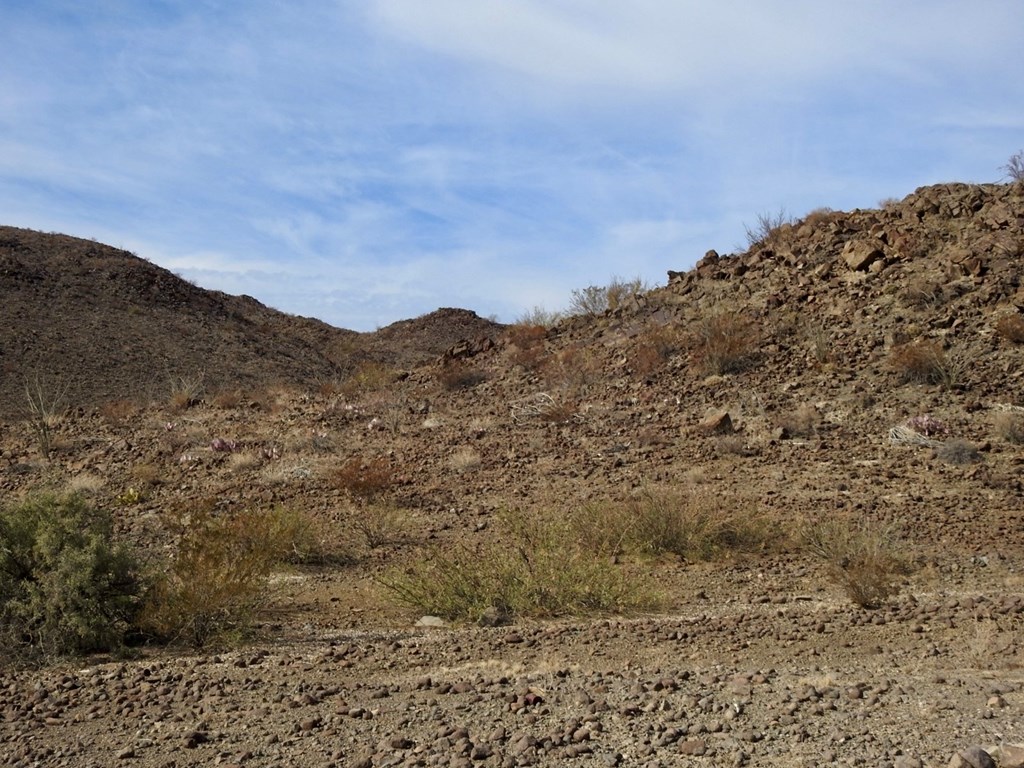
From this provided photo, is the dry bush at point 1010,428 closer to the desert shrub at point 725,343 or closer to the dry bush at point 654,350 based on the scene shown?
the desert shrub at point 725,343

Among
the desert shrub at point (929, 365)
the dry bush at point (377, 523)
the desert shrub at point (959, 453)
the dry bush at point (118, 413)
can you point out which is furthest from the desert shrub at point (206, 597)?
the dry bush at point (118, 413)

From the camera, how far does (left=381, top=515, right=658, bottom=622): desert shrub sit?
8.14m

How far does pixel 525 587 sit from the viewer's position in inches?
322

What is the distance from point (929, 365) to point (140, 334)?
3029 centimetres

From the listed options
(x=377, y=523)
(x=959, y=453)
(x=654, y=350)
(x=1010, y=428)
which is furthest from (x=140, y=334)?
(x=1010, y=428)

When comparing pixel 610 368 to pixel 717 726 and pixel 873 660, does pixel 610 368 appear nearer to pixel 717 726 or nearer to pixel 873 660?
pixel 873 660

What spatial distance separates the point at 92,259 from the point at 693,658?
141 ft

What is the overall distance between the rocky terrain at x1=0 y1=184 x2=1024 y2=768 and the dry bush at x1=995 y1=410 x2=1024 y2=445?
0.13ft

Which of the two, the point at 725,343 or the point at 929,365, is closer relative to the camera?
the point at 929,365

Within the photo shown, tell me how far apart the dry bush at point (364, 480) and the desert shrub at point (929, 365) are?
8.13 metres

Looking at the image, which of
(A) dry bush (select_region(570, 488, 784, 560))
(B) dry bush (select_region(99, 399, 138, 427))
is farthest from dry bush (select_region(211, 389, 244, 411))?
(A) dry bush (select_region(570, 488, 784, 560))

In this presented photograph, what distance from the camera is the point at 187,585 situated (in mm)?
7617

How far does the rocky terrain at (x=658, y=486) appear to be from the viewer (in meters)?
4.87

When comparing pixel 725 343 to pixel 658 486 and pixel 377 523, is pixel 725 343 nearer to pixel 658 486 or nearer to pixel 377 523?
pixel 658 486
